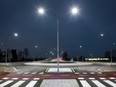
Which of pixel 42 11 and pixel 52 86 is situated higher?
pixel 42 11

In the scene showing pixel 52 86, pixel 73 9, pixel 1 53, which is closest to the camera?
pixel 52 86

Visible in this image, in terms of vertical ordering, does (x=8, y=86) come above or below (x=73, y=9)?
below

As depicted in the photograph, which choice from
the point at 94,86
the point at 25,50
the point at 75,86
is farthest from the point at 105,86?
the point at 25,50

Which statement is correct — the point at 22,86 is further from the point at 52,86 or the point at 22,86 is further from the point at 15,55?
the point at 15,55

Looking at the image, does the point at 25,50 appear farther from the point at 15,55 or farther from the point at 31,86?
the point at 31,86

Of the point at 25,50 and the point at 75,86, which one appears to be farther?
the point at 25,50

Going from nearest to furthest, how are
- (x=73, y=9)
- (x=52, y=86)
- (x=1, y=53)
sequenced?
1. (x=52, y=86)
2. (x=73, y=9)
3. (x=1, y=53)

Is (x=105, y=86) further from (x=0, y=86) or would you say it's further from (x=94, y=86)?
(x=0, y=86)

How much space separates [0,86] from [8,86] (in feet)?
1.78

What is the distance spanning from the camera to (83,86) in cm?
2042

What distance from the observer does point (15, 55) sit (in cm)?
17488

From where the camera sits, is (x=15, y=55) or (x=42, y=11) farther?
(x=15, y=55)

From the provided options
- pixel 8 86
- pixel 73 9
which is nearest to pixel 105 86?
pixel 8 86

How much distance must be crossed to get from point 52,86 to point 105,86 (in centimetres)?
365
